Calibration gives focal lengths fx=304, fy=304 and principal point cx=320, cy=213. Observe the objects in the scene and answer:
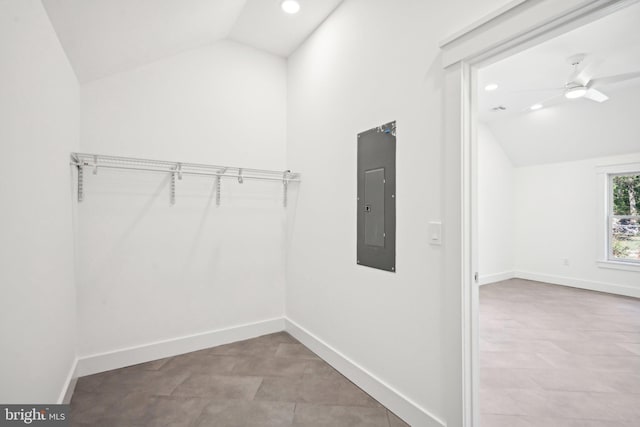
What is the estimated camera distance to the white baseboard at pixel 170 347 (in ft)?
7.60

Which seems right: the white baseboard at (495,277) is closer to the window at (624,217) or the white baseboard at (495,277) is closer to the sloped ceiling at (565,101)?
the window at (624,217)

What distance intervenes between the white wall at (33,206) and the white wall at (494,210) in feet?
18.4

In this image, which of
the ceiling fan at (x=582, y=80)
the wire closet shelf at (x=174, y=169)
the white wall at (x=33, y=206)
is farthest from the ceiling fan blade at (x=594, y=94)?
the white wall at (x=33, y=206)

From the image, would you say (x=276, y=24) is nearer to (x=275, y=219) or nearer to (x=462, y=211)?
(x=275, y=219)

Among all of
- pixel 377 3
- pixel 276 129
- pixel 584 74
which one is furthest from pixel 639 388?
pixel 276 129

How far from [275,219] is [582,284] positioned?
5467mm

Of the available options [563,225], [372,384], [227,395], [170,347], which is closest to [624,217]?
[563,225]

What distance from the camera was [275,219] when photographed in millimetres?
3176

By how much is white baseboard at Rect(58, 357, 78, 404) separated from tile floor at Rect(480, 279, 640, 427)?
99.5 inches

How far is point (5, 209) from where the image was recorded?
108cm

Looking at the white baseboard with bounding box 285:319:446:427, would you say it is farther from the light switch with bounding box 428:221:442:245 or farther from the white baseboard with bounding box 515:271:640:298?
the white baseboard with bounding box 515:271:640:298

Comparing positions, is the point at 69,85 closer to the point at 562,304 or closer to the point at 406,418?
the point at 406,418

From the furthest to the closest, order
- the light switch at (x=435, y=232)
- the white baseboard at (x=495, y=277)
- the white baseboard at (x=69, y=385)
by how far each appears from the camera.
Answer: the white baseboard at (x=495, y=277)
the white baseboard at (x=69, y=385)
the light switch at (x=435, y=232)

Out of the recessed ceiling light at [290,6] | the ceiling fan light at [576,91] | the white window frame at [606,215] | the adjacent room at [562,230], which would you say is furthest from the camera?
the white window frame at [606,215]
